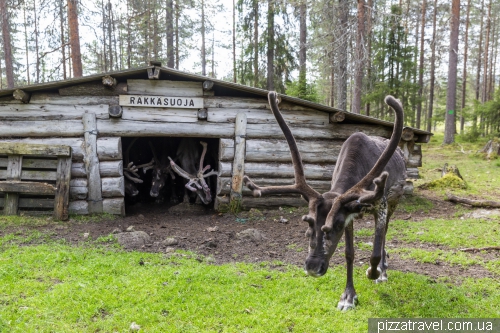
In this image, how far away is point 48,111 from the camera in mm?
7695

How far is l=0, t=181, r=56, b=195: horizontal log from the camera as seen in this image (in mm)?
7113

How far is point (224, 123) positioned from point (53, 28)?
7.38 metres

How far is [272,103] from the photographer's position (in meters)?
3.86

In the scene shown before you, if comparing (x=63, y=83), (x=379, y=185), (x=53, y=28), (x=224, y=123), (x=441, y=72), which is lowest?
(x=379, y=185)

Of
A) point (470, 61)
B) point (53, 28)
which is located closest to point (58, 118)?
point (53, 28)

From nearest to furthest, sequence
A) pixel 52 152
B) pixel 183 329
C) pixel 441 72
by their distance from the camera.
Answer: pixel 183 329, pixel 52 152, pixel 441 72

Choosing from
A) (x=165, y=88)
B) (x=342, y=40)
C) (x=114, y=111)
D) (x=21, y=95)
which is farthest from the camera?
(x=342, y=40)

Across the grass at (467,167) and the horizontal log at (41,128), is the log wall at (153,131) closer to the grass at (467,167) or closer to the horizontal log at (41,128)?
the horizontal log at (41,128)

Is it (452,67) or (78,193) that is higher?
(452,67)

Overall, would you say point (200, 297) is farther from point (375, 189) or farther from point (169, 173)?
point (169, 173)

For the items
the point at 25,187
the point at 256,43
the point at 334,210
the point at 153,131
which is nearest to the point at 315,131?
the point at 153,131

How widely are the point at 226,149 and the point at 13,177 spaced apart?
4494 mm

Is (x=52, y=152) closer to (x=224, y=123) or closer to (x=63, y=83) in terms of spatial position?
(x=63, y=83)

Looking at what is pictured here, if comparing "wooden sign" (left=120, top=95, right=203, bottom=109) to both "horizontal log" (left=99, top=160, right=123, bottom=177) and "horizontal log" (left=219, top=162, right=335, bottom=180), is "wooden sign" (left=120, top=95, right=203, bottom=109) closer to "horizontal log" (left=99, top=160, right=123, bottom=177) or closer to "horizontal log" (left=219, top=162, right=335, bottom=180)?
"horizontal log" (left=99, top=160, right=123, bottom=177)
